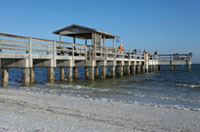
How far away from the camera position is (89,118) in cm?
664

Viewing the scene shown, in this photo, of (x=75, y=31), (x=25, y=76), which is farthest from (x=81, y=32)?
(x=25, y=76)

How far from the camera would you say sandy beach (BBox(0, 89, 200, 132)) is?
5.54m

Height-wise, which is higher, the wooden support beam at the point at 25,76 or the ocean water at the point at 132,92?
the wooden support beam at the point at 25,76

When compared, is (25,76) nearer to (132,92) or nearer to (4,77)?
(4,77)

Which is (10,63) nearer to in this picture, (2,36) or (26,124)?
(2,36)

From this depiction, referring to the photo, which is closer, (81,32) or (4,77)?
(4,77)

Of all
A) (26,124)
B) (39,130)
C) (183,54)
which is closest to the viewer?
(39,130)

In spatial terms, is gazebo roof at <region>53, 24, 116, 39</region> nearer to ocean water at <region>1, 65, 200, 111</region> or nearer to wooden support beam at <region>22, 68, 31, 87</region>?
ocean water at <region>1, 65, 200, 111</region>

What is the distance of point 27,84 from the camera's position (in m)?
14.2

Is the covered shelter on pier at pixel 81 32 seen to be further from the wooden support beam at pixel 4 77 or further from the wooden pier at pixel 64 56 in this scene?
the wooden support beam at pixel 4 77

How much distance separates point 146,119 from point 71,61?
38.7ft

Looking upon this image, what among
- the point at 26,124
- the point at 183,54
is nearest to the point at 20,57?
the point at 26,124

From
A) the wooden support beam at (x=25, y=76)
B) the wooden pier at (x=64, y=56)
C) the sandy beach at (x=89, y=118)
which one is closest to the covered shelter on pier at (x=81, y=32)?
the wooden pier at (x=64, y=56)

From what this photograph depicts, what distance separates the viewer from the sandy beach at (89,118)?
5535mm
